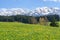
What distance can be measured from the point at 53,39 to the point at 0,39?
8.40 meters

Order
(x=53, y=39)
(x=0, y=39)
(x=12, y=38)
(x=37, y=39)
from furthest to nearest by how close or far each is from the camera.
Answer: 1. (x=53, y=39)
2. (x=37, y=39)
3. (x=12, y=38)
4. (x=0, y=39)

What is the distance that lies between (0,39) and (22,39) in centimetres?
317

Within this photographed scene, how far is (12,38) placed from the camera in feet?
75.9

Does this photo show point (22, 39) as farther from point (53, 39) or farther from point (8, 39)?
point (53, 39)

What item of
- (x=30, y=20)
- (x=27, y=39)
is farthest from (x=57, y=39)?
(x=30, y=20)

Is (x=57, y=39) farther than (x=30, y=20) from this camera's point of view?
No

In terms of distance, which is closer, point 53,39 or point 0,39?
point 0,39

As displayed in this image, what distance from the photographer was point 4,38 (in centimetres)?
2220

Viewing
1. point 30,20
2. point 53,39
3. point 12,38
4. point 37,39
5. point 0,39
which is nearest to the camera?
point 0,39

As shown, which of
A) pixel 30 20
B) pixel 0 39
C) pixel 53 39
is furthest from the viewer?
pixel 30 20

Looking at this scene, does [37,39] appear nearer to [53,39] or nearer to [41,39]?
[41,39]

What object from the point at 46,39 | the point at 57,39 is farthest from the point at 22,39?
the point at 57,39

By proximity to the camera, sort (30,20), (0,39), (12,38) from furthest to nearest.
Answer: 1. (30,20)
2. (12,38)
3. (0,39)

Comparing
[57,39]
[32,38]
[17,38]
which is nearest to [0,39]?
[17,38]
